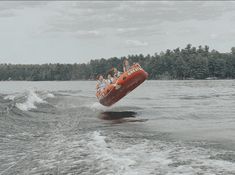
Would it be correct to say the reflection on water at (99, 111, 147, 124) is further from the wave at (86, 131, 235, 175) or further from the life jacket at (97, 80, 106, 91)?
the wave at (86, 131, 235, 175)

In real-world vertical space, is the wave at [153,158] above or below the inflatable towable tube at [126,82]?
below

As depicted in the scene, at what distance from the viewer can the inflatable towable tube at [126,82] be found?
26.9 m

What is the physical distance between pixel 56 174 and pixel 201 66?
485 ft

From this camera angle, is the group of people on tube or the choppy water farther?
the group of people on tube

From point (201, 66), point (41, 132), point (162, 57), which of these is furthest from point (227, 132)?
point (162, 57)

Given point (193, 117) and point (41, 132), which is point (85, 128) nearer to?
point (41, 132)

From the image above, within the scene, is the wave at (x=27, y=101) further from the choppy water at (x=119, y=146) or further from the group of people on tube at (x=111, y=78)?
the choppy water at (x=119, y=146)

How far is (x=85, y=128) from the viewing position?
19109 mm

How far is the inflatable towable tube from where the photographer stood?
26.9 m

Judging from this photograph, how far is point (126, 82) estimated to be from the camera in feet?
89.1

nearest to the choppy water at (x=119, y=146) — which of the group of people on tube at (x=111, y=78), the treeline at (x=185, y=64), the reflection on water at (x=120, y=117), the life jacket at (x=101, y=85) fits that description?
the reflection on water at (x=120, y=117)

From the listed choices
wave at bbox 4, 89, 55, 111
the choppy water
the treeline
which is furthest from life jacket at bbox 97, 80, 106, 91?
the treeline

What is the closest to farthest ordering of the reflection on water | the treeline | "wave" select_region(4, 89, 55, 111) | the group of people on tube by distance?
the reflection on water
the group of people on tube
"wave" select_region(4, 89, 55, 111)
the treeline

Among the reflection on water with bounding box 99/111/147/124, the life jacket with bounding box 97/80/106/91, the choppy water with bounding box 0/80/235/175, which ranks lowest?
the reflection on water with bounding box 99/111/147/124
